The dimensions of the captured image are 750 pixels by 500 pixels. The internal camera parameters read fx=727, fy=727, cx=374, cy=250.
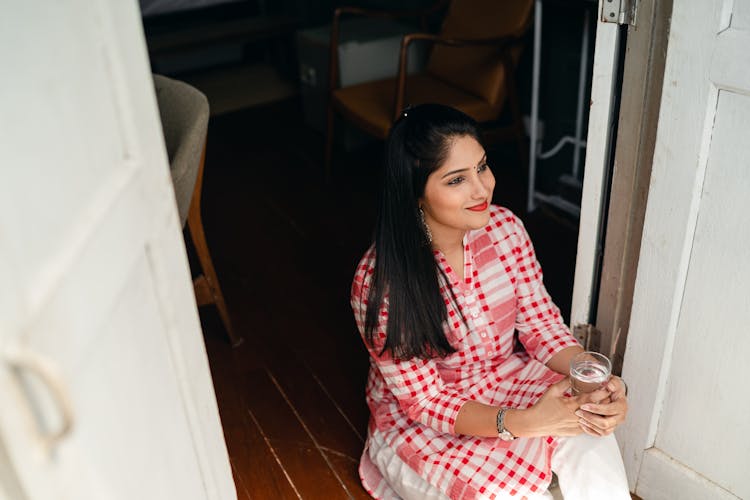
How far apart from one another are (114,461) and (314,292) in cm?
180

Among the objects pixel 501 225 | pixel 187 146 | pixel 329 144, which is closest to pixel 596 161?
pixel 501 225

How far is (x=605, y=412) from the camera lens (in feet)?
4.50

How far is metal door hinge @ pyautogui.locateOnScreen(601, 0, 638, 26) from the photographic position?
136 centimetres

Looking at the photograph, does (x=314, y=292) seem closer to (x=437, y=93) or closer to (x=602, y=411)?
(x=437, y=93)

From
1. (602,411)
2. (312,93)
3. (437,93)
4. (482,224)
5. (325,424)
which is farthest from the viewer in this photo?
(312,93)

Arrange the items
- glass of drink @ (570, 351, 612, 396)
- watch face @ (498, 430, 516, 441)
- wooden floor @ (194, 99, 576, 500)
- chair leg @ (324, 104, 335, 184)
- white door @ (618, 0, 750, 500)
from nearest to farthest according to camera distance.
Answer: white door @ (618, 0, 750, 500) < glass of drink @ (570, 351, 612, 396) < watch face @ (498, 430, 516, 441) < wooden floor @ (194, 99, 576, 500) < chair leg @ (324, 104, 335, 184)

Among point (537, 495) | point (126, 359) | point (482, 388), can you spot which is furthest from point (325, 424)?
point (126, 359)

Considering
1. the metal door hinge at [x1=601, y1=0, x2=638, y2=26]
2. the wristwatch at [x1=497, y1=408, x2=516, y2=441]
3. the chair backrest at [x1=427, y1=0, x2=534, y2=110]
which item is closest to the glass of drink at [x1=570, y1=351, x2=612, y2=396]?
the wristwatch at [x1=497, y1=408, x2=516, y2=441]

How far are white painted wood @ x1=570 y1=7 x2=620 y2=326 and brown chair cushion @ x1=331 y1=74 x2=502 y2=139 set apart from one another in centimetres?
136

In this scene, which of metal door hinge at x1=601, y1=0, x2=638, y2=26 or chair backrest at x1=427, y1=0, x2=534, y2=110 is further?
chair backrest at x1=427, y1=0, x2=534, y2=110

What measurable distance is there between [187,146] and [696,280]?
3.99ft

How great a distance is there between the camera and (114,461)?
0.87m

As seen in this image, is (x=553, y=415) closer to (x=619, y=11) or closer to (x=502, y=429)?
(x=502, y=429)

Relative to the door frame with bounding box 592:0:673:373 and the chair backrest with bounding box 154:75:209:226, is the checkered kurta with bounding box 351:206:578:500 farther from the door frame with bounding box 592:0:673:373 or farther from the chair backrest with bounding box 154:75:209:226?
the chair backrest with bounding box 154:75:209:226
